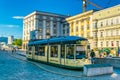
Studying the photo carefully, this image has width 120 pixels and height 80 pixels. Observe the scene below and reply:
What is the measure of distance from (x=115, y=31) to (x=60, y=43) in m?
42.9

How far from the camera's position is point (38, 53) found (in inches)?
1073

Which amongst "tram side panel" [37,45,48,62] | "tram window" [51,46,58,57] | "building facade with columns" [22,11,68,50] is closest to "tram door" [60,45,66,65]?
"tram window" [51,46,58,57]

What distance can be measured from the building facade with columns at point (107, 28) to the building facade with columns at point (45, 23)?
2979 cm

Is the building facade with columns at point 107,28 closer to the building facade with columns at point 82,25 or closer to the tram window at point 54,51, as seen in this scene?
the building facade with columns at point 82,25

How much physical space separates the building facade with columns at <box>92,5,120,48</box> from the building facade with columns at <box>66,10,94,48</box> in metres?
3.82

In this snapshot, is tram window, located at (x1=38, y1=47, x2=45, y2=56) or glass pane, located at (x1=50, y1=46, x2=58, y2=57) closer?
glass pane, located at (x1=50, y1=46, x2=58, y2=57)

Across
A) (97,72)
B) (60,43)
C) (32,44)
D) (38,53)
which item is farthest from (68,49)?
(32,44)

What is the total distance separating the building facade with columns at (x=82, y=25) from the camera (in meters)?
73.9

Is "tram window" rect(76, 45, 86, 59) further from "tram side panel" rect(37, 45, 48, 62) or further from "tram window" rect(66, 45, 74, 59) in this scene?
"tram side panel" rect(37, 45, 48, 62)

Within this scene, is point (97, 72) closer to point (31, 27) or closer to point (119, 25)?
point (119, 25)

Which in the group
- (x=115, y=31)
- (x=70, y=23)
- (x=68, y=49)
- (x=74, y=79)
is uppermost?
(x=70, y=23)

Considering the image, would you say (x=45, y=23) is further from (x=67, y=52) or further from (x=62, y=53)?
(x=67, y=52)

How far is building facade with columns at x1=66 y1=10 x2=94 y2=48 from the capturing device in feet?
242

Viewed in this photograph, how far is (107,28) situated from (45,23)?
131 ft
